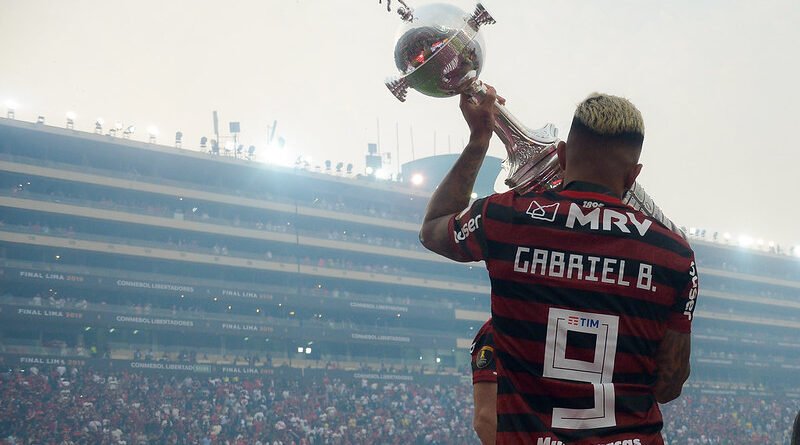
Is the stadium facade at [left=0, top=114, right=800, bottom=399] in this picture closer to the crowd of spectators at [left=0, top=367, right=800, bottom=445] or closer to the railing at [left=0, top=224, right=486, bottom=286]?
the railing at [left=0, top=224, right=486, bottom=286]

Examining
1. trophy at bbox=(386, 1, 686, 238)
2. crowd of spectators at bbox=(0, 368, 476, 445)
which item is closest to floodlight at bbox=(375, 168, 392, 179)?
crowd of spectators at bbox=(0, 368, 476, 445)

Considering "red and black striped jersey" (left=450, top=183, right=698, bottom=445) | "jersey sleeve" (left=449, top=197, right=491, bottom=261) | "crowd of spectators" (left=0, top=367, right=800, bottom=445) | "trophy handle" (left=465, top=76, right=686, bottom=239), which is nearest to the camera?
"red and black striped jersey" (left=450, top=183, right=698, bottom=445)

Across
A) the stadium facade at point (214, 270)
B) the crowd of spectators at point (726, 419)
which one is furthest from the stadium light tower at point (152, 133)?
the crowd of spectators at point (726, 419)

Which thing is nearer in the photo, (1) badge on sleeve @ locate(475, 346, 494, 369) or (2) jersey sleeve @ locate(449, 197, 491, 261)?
(2) jersey sleeve @ locate(449, 197, 491, 261)

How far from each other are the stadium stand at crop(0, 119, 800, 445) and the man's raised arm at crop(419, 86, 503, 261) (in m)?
30.6

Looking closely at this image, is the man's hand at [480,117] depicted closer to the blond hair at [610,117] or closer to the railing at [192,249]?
the blond hair at [610,117]

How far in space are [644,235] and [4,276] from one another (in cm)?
4604

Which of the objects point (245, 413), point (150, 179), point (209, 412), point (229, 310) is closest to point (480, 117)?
point (209, 412)

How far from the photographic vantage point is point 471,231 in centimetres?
207

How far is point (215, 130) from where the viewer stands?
5953cm

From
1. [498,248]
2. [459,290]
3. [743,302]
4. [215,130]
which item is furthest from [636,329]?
[743,302]

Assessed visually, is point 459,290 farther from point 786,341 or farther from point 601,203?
point 601,203

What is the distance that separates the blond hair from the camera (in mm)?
2021

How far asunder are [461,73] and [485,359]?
3.09 feet
